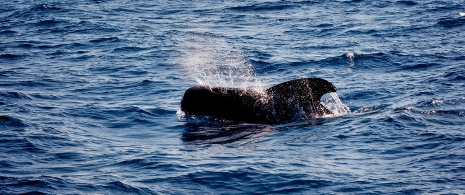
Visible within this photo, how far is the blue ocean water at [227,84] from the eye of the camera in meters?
11.1

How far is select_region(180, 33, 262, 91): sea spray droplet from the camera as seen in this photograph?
1948cm

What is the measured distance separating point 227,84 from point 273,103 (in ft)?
13.5

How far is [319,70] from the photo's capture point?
20688mm

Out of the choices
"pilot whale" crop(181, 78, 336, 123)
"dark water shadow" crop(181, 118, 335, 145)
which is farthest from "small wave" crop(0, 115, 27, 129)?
"pilot whale" crop(181, 78, 336, 123)

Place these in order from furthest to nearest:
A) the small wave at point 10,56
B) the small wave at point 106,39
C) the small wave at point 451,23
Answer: the small wave at point 106,39 < the small wave at point 451,23 < the small wave at point 10,56

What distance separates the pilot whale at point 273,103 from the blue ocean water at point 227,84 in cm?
32

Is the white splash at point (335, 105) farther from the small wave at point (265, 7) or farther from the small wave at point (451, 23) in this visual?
the small wave at point (265, 7)

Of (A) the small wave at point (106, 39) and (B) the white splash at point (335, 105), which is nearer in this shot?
(B) the white splash at point (335, 105)

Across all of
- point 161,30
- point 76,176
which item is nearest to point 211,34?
point 161,30

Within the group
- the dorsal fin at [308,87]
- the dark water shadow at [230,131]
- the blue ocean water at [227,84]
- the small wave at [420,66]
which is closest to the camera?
the blue ocean water at [227,84]

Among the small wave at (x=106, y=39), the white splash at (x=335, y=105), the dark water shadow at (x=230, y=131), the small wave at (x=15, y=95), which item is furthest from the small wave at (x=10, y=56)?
the white splash at (x=335, y=105)

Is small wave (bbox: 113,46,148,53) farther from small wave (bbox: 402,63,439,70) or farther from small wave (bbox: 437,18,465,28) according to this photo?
small wave (bbox: 437,18,465,28)

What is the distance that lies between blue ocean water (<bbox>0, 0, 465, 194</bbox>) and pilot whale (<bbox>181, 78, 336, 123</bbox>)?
322 mm

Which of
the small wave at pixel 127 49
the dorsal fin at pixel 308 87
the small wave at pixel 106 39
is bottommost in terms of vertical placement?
the small wave at pixel 127 49
